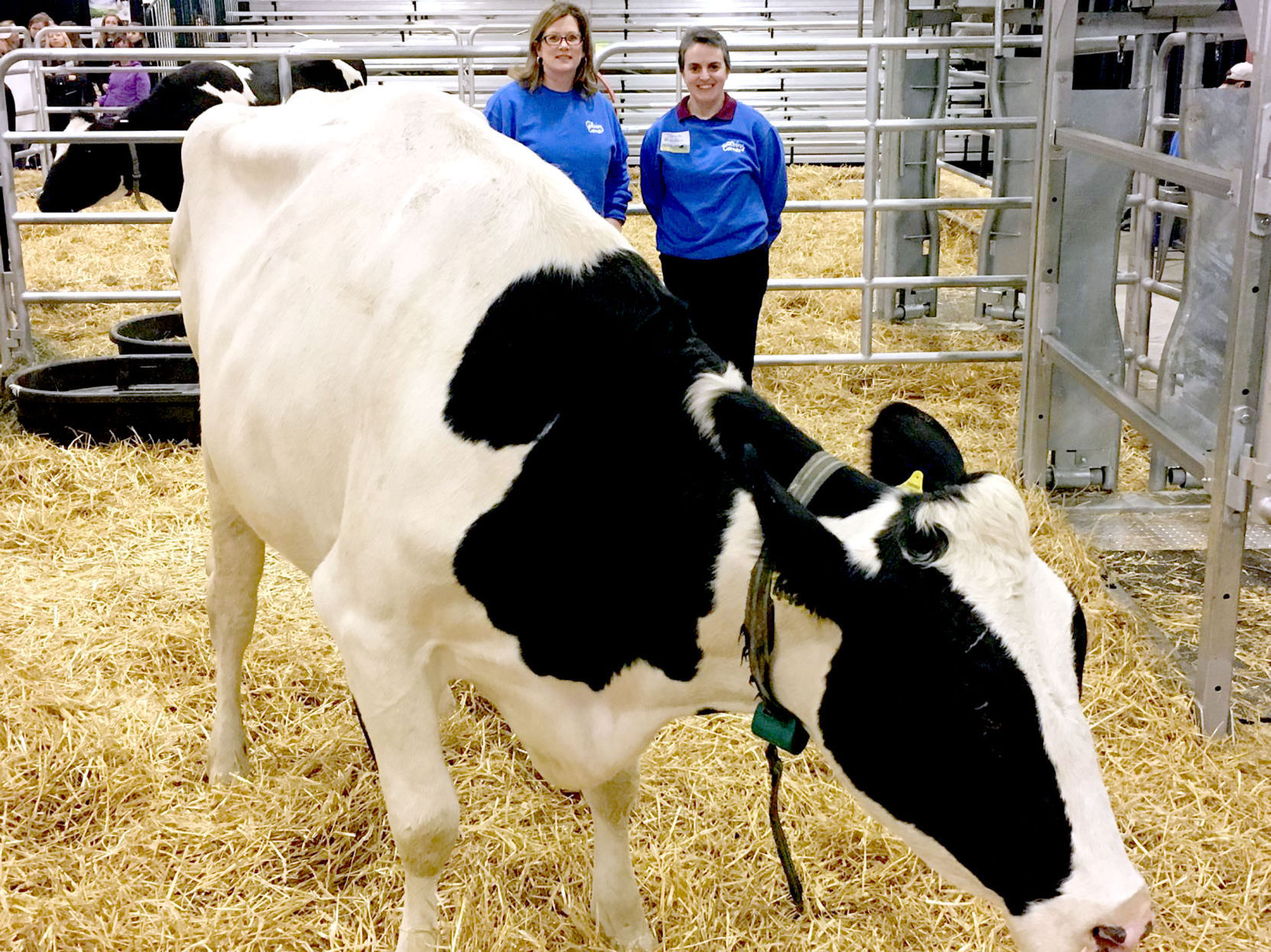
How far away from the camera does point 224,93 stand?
27.4ft

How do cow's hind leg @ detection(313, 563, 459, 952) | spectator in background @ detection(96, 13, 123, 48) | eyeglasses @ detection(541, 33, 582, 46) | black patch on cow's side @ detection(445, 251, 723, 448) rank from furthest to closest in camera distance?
spectator in background @ detection(96, 13, 123, 48) < eyeglasses @ detection(541, 33, 582, 46) < cow's hind leg @ detection(313, 563, 459, 952) < black patch on cow's side @ detection(445, 251, 723, 448)

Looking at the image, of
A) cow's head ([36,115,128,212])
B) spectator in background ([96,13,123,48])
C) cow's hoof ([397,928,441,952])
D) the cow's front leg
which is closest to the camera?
cow's hoof ([397,928,441,952])

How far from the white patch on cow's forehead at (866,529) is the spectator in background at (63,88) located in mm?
12779

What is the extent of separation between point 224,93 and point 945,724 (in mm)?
7849

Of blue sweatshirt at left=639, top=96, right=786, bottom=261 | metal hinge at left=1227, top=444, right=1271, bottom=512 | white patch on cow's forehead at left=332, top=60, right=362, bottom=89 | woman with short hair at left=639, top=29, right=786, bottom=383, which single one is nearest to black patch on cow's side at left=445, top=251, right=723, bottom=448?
metal hinge at left=1227, top=444, right=1271, bottom=512

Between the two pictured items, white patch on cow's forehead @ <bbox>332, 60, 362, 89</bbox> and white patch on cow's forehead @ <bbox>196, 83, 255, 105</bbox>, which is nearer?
white patch on cow's forehead @ <bbox>196, 83, 255, 105</bbox>

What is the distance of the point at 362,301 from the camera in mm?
2375

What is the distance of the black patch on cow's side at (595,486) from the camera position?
6.40 ft

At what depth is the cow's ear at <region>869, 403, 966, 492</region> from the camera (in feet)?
6.24

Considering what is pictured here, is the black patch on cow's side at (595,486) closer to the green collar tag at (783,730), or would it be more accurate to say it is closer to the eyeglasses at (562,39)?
the green collar tag at (783,730)

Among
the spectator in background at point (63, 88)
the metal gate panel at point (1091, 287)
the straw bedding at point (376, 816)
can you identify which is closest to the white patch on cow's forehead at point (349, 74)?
the spectator in background at point (63, 88)

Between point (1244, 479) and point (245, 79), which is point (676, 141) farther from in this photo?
point (245, 79)

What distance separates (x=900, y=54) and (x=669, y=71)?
186 centimetres

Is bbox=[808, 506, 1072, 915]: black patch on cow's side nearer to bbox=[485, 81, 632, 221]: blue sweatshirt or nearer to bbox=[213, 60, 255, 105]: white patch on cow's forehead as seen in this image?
bbox=[485, 81, 632, 221]: blue sweatshirt
